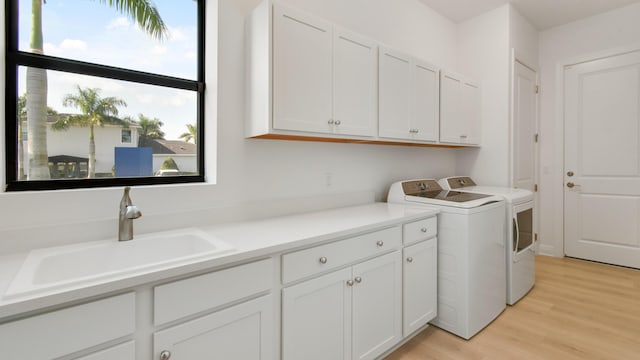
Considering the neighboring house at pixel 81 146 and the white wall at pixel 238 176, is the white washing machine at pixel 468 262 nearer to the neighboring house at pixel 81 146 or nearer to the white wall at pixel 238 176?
the white wall at pixel 238 176

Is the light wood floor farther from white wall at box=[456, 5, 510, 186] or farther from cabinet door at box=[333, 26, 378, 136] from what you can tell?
cabinet door at box=[333, 26, 378, 136]

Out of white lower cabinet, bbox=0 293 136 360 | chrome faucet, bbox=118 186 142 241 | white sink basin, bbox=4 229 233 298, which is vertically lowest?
white lower cabinet, bbox=0 293 136 360

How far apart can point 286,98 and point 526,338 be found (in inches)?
89.2

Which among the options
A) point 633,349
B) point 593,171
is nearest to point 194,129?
point 633,349

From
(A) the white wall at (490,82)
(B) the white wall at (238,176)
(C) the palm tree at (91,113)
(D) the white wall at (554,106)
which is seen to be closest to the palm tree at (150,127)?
Answer: (C) the palm tree at (91,113)

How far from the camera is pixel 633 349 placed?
6.56ft

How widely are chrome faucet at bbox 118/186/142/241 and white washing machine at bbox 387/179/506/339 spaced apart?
1.91 meters

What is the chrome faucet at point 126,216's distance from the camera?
138cm

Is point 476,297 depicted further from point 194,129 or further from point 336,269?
point 194,129

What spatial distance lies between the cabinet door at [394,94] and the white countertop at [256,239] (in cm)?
60

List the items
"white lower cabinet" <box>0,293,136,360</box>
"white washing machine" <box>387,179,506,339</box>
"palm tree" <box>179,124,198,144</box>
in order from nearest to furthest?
"white lower cabinet" <box>0,293,136,360</box> → "palm tree" <box>179,124,198,144</box> → "white washing machine" <box>387,179,506,339</box>

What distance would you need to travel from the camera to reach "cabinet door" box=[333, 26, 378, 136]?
196cm

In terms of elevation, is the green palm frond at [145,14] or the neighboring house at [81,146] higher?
the green palm frond at [145,14]

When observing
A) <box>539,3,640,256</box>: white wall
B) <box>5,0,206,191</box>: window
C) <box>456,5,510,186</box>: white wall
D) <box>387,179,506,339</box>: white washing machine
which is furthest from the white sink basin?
<box>539,3,640,256</box>: white wall
